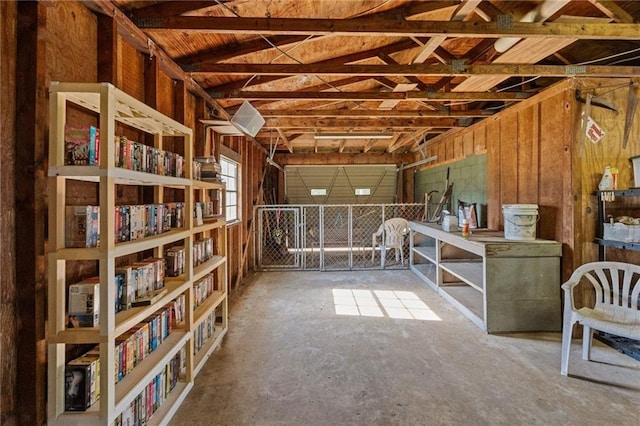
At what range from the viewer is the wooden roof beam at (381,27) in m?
2.03

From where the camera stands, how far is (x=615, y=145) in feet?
9.33

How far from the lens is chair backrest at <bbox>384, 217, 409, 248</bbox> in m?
5.95

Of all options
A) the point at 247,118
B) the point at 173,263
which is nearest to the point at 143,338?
the point at 173,263

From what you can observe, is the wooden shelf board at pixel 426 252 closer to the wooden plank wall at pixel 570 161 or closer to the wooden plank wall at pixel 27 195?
the wooden plank wall at pixel 570 161

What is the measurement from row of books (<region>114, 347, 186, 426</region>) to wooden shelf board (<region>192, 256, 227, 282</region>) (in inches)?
22.3

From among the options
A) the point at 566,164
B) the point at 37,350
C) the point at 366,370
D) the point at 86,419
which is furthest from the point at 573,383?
the point at 37,350

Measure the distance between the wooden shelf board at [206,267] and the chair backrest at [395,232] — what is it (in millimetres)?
3825

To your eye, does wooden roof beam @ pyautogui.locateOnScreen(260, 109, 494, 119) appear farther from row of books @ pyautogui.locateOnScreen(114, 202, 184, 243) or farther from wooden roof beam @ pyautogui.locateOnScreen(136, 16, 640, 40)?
row of books @ pyautogui.locateOnScreen(114, 202, 184, 243)

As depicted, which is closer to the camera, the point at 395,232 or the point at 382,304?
the point at 382,304

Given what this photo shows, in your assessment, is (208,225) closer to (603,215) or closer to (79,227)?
(79,227)

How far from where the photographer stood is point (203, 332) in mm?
2605

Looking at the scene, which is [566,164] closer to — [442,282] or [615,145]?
[615,145]

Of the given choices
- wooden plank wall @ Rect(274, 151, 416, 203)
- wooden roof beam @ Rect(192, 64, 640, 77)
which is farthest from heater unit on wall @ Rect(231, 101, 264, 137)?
wooden plank wall @ Rect(274, 151, 416, 203)

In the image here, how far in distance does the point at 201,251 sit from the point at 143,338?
3.32 feet
